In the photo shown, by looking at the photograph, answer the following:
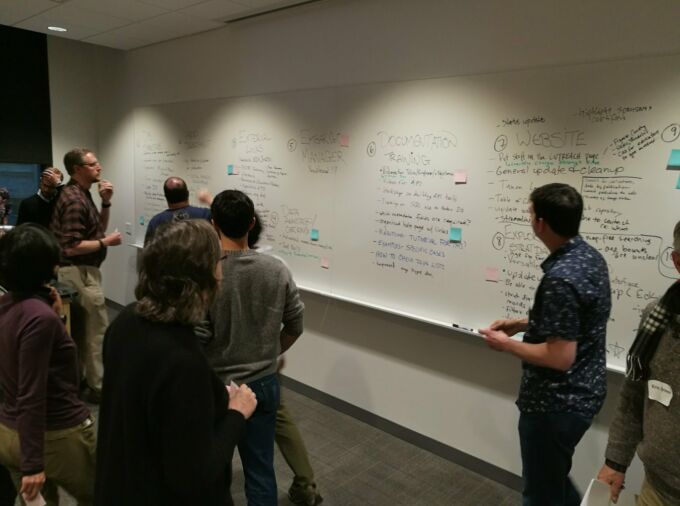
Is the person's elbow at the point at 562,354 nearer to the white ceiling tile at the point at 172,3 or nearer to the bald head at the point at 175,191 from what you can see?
the bald head at the point at 175,191

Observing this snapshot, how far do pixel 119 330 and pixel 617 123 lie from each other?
2.06 meters

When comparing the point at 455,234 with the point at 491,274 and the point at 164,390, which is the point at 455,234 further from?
the point at 164,390

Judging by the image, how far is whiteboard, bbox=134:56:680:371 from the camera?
6.63 feet

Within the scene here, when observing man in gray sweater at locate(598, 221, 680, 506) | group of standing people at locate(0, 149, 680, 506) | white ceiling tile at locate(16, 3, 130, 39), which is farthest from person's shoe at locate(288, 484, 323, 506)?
white ceiling tile at locate(16, 3, 130, 39)

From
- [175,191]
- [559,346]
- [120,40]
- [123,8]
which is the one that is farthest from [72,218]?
[559,346]

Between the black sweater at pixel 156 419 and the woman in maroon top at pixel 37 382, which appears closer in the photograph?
the black sweater at pixel 156 419

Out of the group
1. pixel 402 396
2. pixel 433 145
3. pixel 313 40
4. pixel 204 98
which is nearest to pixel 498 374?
pixel 402 396

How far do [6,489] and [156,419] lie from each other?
1220 mm

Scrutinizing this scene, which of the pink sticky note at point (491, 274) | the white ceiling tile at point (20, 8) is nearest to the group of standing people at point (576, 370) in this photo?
the pink sticky note at point (491, 274)

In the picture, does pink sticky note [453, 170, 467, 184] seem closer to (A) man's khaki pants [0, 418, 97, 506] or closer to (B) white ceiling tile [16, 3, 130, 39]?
(A) man's khaki pants [0, 418, 97, 506]

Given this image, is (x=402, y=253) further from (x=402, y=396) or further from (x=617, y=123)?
(x=617, y=123)

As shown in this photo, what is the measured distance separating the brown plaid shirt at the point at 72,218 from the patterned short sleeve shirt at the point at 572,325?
2.86 m

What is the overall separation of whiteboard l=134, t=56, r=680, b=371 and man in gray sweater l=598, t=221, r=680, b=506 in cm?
84

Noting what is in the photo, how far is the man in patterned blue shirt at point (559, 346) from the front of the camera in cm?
157
